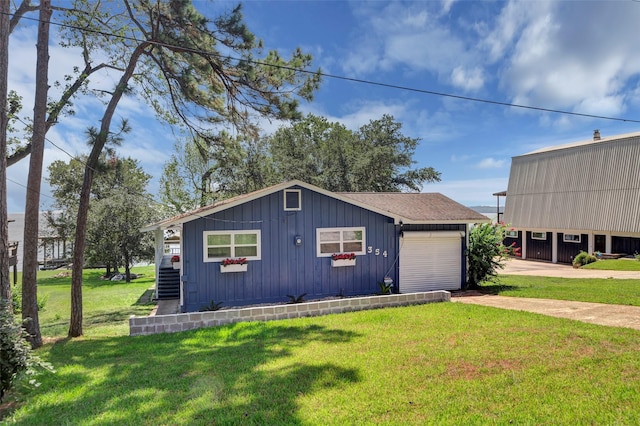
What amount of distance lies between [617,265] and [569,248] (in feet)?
22.4

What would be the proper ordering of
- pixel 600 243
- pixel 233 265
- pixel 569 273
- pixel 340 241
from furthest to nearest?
pixel 600 243 → pixel 569 273 → pixel 340 241 → pixel 233 265

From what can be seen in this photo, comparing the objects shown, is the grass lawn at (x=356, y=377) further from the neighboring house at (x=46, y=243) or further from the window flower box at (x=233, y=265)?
the neighboring house at (x=46, y=243)

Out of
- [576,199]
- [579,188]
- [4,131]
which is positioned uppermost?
[579,188]

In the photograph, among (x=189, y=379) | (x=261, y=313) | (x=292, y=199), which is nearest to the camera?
(x=189, y=379)

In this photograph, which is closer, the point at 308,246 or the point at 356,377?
the point at 356,377

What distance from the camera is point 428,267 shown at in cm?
1250

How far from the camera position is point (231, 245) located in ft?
34.2

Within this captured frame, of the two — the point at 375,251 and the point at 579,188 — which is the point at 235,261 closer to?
the point at 375,251

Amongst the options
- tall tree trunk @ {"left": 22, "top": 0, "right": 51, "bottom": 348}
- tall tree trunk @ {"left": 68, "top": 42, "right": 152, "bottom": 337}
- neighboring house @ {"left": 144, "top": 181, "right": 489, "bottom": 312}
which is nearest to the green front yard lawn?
tall tree trunk @ {"left": 68, "top": 42, "right": 152, "bottom": 337}

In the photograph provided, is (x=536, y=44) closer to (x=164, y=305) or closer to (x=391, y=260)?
(x=391, y=260)

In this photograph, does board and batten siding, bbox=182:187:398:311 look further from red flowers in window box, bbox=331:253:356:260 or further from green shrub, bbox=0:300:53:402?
green shrub, bbox=0:300:53:402

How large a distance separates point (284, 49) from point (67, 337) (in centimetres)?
916

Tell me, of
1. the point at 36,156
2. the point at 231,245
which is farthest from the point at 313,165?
the point at 36,156

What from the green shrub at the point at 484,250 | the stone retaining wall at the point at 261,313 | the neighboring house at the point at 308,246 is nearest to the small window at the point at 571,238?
the green shrub at the point at 484,250
